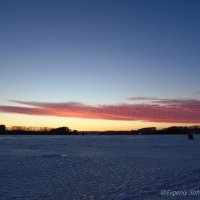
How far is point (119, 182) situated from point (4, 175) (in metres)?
5.53

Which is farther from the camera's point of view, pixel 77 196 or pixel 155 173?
pixel 155 173

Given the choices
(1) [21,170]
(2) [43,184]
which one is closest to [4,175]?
(1) [21,170]

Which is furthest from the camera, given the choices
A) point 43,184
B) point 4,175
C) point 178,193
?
point 4,175

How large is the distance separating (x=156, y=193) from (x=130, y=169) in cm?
668

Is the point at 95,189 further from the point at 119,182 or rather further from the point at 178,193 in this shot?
the point at 178,193

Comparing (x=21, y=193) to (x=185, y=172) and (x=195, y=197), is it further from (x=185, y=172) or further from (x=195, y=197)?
(x=185, y=172)

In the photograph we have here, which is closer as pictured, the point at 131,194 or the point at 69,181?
the point at 131,194

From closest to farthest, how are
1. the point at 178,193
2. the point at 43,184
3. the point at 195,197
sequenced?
1. the point at 195,197
2. the point at 178,193
3. the point at 43,184

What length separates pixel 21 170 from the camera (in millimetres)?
17891

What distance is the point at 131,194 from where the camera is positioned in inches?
445

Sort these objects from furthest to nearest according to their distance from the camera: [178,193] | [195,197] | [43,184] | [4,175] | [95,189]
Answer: [4,175] → [43,184] → [95,189] → [178,193] → [195,197]

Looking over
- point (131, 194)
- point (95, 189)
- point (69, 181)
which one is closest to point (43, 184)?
point (69, 181)

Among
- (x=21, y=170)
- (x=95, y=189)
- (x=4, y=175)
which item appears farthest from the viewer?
(x=21, y=170)

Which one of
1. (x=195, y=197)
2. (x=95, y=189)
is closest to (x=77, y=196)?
(x=95, y=189)
